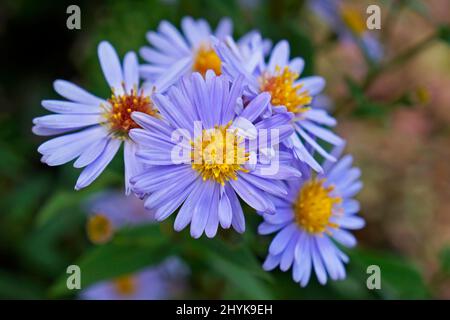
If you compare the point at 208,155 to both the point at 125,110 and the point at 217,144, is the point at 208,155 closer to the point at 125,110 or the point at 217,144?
the point at 217,144

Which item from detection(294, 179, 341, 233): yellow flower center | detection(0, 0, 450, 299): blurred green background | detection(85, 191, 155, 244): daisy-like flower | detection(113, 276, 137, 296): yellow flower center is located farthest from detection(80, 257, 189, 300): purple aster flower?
detection(294, 179, 341, 233): yellow flower center

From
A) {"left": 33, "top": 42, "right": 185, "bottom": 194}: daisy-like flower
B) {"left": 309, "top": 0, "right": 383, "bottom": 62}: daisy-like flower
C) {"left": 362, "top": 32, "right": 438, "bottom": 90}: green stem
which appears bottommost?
{"left": 33, "top": 42, "right": 185, "bottom": 194}: daisy-like flower

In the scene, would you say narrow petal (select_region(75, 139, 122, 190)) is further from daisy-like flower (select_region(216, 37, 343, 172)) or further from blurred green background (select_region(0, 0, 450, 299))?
daisy-like flower (select_region(216, 37, 343, 172))

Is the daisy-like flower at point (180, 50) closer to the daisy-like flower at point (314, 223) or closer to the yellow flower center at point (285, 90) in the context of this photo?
the yellow flower center at point (285, 90)

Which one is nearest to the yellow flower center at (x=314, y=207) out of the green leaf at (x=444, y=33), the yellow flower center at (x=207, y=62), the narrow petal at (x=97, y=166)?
the yellow flower center at (x=207, y=62)

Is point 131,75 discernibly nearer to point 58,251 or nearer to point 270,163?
point 270,163

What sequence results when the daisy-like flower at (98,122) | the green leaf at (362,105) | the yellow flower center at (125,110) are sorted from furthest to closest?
the green leaf at (362,105) → the yellow flower center at (125,110) → the daisy-like flower at (98,122)
